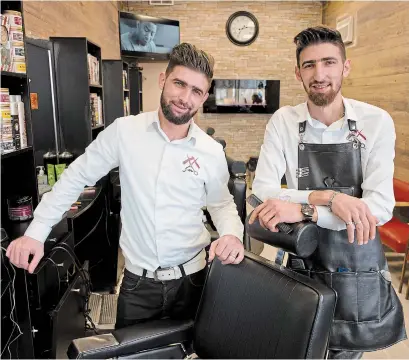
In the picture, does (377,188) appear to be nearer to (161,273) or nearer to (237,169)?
(161,273)

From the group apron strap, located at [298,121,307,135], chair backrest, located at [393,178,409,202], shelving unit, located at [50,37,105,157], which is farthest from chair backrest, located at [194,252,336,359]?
chair backrest, located at [393,178,409,202]

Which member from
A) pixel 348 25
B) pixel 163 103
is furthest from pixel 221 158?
pixel 348 25

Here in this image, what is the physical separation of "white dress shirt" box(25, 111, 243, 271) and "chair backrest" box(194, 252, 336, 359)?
271mm

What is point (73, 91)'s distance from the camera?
306 cm

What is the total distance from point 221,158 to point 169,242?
1.28ft

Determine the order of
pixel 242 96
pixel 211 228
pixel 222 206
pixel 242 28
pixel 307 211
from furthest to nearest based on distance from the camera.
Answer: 1. pixel 242 96
2. pixel 242 28
3. pixel 211 228
4. pixel 222 206
5. pixel 307 211

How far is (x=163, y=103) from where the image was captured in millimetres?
1498

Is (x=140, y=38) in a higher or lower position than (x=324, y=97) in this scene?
higher

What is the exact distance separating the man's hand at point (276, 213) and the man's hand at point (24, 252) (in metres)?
0.75

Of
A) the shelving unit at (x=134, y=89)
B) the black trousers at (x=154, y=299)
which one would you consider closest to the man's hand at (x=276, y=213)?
the black trousers at (x=154, y=299)

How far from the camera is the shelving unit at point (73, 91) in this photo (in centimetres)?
302

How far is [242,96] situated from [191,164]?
6306 mm

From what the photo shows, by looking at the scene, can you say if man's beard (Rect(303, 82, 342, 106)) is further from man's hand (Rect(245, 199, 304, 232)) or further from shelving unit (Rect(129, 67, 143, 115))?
shelving unit (Rect(129, 67, 143, 115))

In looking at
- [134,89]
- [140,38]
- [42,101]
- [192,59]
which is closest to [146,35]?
[140,38]
